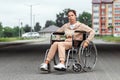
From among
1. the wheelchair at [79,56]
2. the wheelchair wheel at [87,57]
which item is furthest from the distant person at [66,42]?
the wheelchair wheel at [87,57]

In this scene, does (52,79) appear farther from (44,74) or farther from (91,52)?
Result: (91,52)

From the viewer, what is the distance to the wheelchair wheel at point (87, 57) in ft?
33.4

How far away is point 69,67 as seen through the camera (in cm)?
1079

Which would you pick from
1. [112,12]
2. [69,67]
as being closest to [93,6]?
[112,12]

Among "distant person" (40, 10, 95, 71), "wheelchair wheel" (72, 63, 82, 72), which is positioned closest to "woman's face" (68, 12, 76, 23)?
"distant person" (40, 10, 95, 71)

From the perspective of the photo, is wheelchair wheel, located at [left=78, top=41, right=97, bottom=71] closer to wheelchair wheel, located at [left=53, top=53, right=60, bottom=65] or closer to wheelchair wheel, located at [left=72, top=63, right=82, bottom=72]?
wheelchair wheel, located at [left=72, top=63, right=82, bottom=72]

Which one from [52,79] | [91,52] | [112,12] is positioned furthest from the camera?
[112,12]

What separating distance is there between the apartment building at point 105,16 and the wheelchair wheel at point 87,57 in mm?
162704

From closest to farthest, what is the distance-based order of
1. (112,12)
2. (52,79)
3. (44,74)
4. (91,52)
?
1. (52,79)
2. (44,74)
3. (91,52)
4. (112,12)

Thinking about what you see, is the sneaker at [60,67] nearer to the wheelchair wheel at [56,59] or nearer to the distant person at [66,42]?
the distant person at [66,42]

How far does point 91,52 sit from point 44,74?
1382mm

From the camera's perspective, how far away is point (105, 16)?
603ft

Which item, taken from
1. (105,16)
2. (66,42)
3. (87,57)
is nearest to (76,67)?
(87,57)

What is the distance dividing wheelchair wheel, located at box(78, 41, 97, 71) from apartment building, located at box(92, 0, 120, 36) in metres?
163
